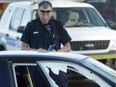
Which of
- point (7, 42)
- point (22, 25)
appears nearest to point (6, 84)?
point (22, 25)

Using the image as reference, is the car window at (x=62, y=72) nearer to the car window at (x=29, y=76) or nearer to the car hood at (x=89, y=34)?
the car window at (x=29, y=76)

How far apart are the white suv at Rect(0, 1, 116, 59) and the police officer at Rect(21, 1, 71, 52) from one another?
3176 millimetres

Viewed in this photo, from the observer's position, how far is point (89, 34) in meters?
10.1

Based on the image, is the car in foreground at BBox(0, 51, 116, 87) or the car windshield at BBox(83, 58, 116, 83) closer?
the car in foreground at BBox(0, 51, 116, 87)

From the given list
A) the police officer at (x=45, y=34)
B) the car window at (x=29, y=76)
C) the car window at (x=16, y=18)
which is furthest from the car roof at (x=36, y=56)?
the car window at (x=16, y=18)

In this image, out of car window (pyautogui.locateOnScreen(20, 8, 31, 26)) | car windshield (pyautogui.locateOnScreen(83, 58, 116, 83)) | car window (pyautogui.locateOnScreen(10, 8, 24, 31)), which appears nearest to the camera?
car windshield (pyautogui.locateOnScreen(83, 58, 116, 83))

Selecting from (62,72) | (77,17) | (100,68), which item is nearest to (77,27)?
(77,17)

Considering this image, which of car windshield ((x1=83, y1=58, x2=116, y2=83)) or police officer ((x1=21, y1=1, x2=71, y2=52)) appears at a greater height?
car windshield ((x1=83, y1=58, x2=116, y2=83))

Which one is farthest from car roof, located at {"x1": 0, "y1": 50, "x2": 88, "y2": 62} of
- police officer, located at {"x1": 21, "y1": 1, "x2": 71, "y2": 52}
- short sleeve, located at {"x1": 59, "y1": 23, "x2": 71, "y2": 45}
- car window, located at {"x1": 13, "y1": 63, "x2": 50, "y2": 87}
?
short sleeve, located at {"x1": 59, "y1": 23, "x2": 71, "y2": 45}

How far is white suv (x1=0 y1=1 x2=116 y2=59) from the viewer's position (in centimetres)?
1001

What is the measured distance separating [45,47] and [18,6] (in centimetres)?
553

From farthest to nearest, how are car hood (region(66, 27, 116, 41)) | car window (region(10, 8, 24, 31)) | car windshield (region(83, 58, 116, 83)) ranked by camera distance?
car window (region(10, 8, 24, 31))
car hood (region(66, 27, 116, 41))
car windshield (region(83, 58, 116, 83))

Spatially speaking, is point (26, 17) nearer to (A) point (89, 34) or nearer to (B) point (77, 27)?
(B) point (77, 27)

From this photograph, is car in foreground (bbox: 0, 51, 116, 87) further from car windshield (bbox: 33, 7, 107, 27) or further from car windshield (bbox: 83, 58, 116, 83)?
car windshield (bbox: 33, 7, 107, 27)
